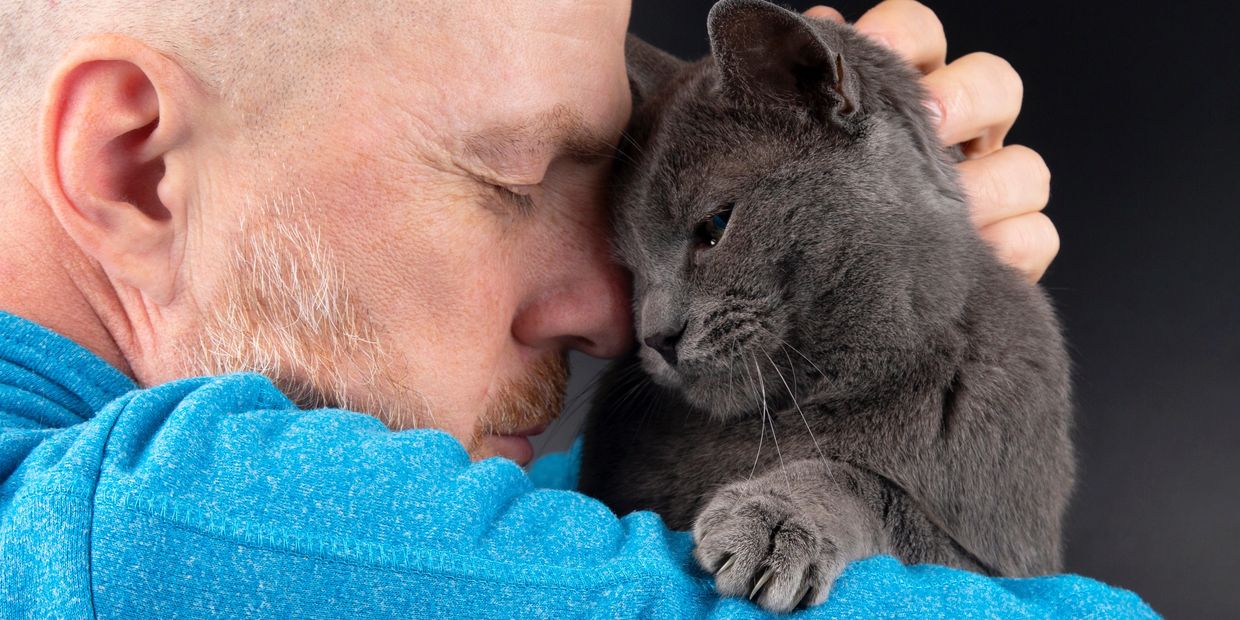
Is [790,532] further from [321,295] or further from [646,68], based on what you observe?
[646,68]

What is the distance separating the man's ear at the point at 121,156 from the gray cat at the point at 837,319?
21.4 inches

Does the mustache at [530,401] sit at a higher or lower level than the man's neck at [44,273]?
lower

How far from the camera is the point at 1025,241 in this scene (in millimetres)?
1517

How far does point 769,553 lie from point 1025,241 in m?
0.73

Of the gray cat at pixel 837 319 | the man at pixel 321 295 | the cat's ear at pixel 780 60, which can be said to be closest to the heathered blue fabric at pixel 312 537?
the man at pixel 321 295

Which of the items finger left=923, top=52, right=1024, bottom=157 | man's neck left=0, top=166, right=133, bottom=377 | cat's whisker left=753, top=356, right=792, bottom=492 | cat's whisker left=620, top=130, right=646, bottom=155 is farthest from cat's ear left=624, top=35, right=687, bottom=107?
man's neck left=0, top=166, right=133, bottom=377

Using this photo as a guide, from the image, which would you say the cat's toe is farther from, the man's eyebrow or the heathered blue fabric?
the man's eyebrow

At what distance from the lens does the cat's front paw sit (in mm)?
981

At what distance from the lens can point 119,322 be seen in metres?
1.26

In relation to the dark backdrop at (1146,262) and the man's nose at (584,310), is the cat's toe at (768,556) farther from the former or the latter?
the dark backdrop at (1146,262)

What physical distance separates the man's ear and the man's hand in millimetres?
847

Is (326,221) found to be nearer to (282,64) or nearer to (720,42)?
(282,64)

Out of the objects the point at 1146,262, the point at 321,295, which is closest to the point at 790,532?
the point at 321,295

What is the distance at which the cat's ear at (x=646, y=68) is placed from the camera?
158 cm
